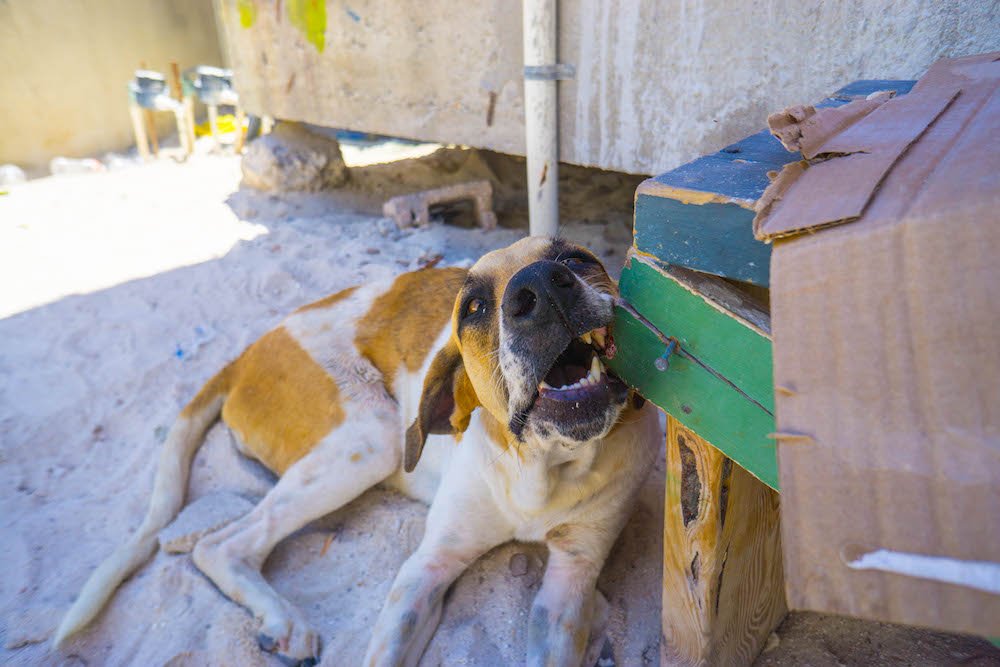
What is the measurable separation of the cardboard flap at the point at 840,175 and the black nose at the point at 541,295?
634mm

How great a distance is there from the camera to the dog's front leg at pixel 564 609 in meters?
1.94

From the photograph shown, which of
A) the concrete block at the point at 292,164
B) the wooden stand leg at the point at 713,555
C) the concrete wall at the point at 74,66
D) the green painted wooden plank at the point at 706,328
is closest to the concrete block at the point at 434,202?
the concrete block at the point at 292,164

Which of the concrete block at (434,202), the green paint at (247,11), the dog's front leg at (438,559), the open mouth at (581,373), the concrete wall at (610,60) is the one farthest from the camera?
the green paint at (247,11)

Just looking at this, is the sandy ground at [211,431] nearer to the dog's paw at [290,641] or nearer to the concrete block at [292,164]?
the dog's paw at [290,641]

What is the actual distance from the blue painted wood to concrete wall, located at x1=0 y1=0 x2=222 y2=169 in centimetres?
1120

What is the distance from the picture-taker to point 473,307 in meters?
2.02

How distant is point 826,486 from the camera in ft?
2.80

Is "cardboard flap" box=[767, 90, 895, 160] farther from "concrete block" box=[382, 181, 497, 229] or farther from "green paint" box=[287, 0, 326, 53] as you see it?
"green paint" box=[287, 0, 326, 53]

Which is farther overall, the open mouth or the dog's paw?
the dog's paw

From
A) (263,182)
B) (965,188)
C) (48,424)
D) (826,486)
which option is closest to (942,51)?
(965,188)

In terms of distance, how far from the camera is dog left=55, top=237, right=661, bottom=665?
1.71m

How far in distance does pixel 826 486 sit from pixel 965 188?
0.40 metres

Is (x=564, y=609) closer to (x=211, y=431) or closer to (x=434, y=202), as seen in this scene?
(x=211, y=431)

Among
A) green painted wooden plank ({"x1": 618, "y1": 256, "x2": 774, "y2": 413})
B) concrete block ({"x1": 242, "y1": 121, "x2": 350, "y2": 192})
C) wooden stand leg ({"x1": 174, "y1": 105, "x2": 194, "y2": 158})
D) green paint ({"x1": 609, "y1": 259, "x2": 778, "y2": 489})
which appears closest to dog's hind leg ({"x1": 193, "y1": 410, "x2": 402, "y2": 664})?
green paint ({"x1": 609, "y1": 259, "x2": 778, "y2": 489})
